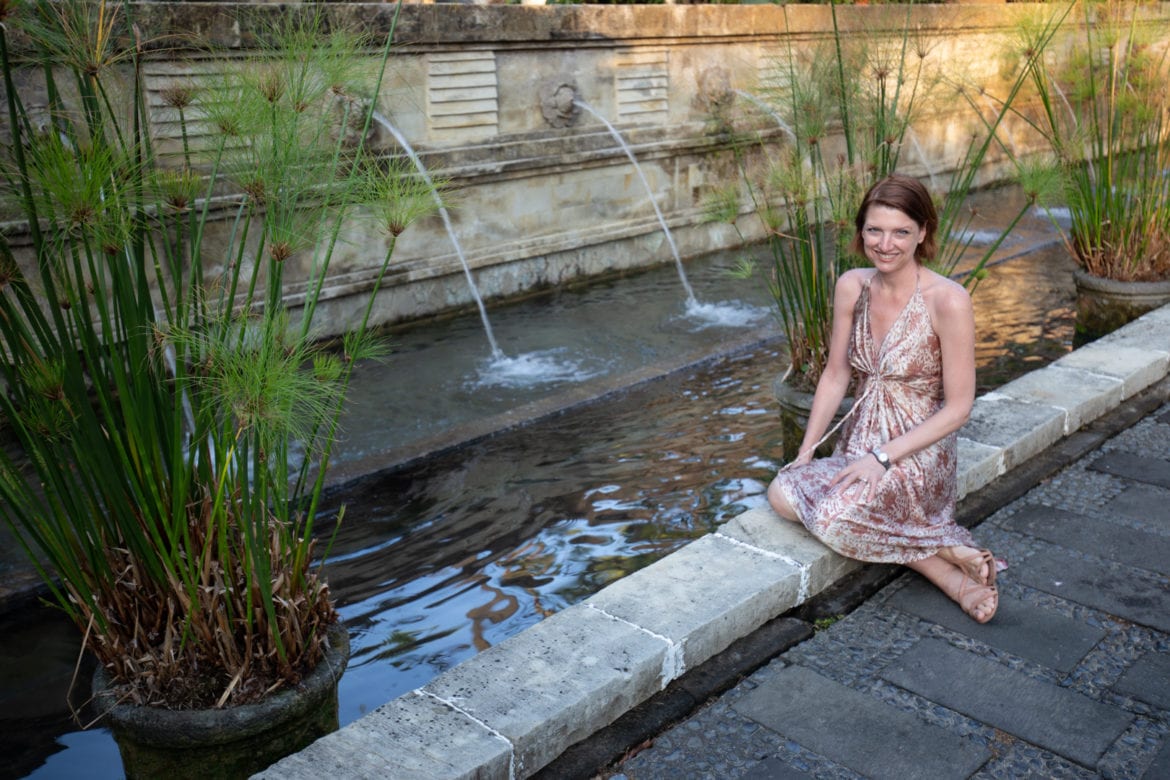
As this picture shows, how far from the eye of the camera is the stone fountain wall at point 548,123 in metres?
6.03

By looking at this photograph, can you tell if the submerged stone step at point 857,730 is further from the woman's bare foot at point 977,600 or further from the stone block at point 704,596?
the woman's bare foot at point 977,600

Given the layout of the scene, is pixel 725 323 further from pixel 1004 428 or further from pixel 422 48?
pixel 1004 428

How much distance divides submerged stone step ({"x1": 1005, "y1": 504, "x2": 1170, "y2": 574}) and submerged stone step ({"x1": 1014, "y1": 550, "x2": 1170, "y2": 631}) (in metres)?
0.07

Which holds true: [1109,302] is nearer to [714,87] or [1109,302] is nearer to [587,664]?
[714,87]

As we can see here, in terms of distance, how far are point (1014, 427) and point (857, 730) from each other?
1.77 m

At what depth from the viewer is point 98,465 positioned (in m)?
2.02

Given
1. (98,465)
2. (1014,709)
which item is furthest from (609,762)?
(98,465)

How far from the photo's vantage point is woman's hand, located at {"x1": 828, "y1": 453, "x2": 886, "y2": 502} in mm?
2729

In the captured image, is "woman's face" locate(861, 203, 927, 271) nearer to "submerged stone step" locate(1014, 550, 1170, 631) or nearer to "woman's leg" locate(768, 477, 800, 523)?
"woman's leg" locate(768, 477, 800, 523)

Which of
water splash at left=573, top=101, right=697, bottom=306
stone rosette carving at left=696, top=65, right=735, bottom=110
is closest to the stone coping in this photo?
water splash at left=573, top=101, right=697, bottom=306

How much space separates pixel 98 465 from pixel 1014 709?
6.29 feet

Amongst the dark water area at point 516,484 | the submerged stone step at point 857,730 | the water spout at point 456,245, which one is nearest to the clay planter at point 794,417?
the dark water area at point 516,484

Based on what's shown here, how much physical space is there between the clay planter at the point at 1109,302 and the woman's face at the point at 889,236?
2.95 meters

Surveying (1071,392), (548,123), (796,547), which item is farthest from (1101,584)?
(548,123)
